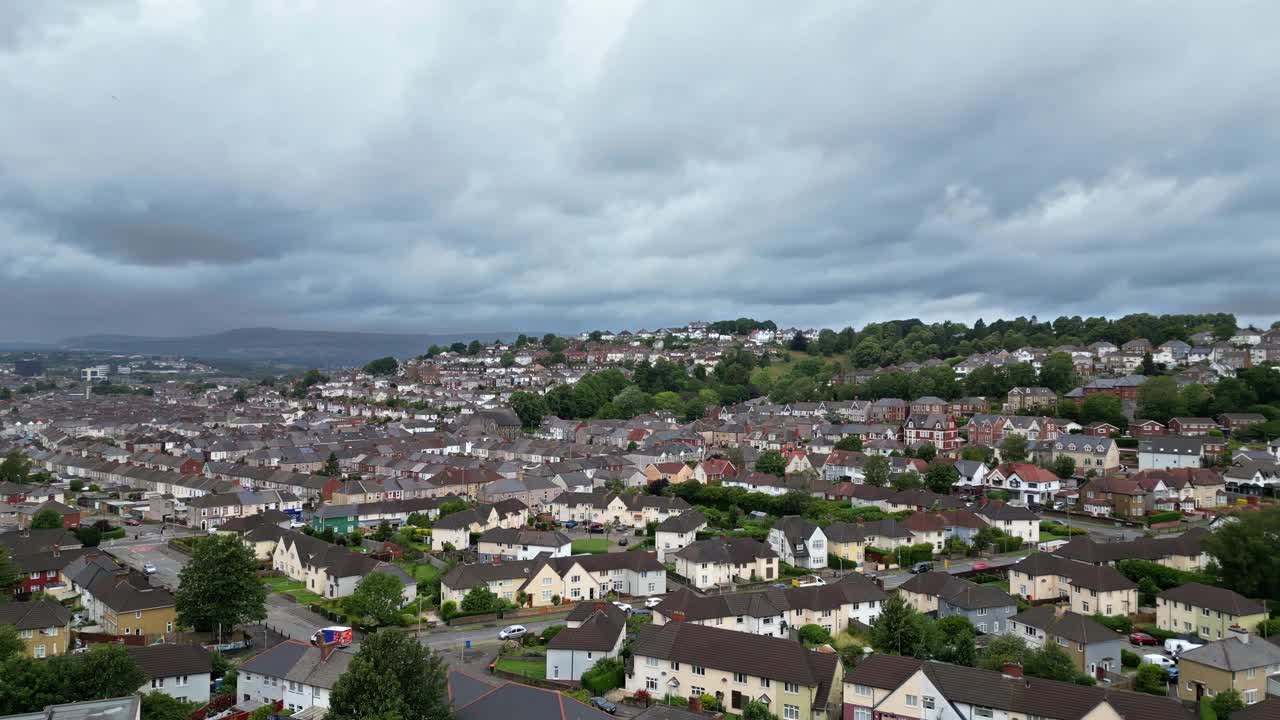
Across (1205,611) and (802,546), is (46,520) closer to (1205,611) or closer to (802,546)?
(802,546)

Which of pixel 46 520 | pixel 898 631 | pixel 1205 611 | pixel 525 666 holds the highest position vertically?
pixel 898 631

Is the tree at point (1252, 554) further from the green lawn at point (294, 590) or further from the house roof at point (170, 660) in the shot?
the green lawn at point (294, 590)

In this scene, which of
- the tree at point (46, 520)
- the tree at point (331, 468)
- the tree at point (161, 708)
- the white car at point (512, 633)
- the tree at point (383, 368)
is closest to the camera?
the tree at point (161, 708)

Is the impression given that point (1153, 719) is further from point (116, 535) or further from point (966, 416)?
point (966, 416)

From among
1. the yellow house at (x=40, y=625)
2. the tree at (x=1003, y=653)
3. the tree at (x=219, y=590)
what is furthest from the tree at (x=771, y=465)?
the yellow house at (x=40, y=625)

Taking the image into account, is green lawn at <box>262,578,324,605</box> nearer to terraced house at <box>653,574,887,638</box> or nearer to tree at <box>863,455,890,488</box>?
terraced house at <box>653,574,887,638</box>

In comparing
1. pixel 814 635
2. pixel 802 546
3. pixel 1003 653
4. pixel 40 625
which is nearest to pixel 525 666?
pixel 814 635

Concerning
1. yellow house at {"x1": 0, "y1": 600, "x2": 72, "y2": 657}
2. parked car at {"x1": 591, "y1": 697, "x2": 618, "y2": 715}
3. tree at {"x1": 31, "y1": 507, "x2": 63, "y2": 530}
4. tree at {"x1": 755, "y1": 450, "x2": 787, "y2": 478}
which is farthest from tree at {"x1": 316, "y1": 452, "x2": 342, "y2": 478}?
parked car at {"x1": 591, "y1": 697, "x2": 618, "y2": 715}
